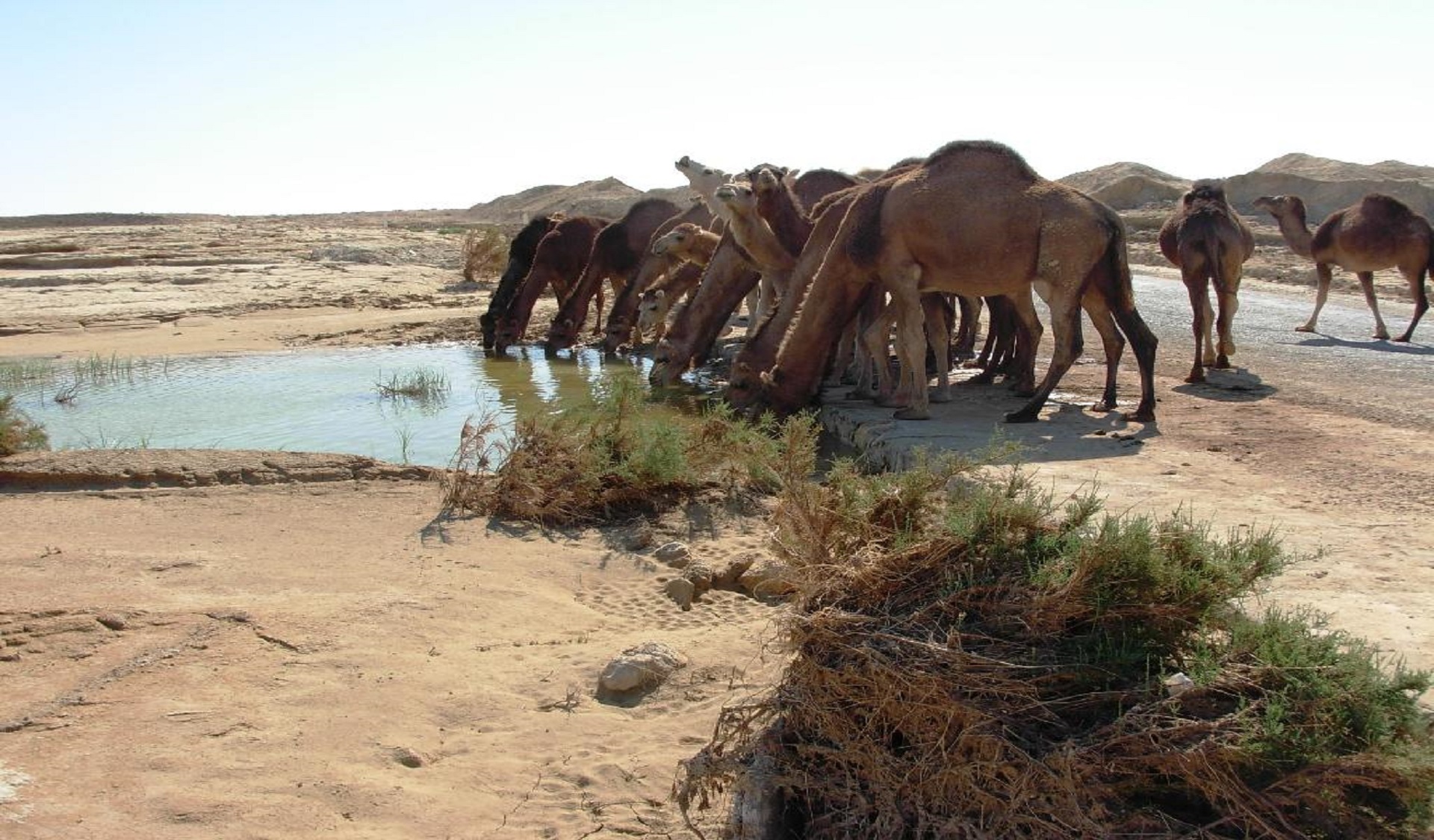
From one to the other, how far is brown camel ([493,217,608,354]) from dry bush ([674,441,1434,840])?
47.3 feet

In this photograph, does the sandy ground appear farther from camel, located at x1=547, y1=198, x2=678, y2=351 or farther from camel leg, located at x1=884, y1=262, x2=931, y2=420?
camel, located at x1=547, y1=198, x2=678, y2=351

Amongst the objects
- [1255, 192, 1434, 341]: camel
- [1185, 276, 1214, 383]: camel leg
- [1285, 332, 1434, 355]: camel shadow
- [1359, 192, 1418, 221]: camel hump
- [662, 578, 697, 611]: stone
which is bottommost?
[662, 578, 697, 611]: stone

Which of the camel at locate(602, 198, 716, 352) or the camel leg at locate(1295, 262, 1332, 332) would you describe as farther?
the camel at locate(602, 198, 716, 352)

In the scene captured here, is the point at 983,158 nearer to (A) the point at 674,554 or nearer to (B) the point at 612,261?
(A) the point at 674,554

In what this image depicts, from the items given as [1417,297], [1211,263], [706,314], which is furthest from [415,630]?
[1417,297]

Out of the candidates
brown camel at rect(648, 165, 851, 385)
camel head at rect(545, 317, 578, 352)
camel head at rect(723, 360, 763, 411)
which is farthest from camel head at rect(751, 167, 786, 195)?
camel head at rect(545, 317, 578, 352)

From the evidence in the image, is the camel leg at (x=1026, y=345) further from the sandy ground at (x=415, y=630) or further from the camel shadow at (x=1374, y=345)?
the camel shadow at (x=1374, y=345)

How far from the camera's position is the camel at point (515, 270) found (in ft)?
59.1

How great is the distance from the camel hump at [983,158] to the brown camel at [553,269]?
9.48 m

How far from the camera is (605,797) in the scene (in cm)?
423

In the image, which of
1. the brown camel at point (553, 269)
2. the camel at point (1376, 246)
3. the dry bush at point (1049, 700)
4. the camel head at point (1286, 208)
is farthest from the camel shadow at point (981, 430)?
the camel head at point (1286, 208)

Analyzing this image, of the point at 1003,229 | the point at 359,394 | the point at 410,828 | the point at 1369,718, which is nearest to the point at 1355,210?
the point at 1003,229

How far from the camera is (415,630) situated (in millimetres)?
5617

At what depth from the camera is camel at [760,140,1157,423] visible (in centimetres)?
950
